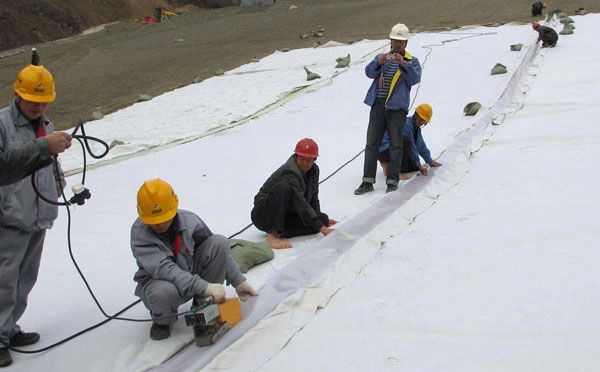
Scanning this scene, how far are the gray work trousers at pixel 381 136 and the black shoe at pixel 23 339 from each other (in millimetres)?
2145

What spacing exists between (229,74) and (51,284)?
266 inches

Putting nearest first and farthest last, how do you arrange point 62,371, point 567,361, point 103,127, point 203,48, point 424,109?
point 567,361, point 62,371, point 424,109, point 103,127, point 203,48

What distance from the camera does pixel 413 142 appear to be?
3828mm

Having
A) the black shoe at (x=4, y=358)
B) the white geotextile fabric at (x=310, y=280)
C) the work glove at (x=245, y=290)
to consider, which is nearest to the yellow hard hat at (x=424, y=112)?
the white geotextile fabric at (x=310, y=280)

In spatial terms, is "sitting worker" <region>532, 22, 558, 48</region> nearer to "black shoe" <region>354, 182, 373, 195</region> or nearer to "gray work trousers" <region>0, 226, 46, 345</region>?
"black shoe" <region>354, 182, 373, 195</region>

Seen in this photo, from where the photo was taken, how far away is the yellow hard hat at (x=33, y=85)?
2074 mm

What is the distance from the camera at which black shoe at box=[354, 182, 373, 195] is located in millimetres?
3650

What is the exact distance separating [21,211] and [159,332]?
66 cm

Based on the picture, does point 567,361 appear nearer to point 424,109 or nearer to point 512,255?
point 512,255

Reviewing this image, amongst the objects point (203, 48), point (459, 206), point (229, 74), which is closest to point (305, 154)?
point (459, 206)

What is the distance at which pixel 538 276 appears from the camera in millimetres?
2158

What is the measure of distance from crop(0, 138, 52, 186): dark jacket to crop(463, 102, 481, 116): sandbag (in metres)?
4.09

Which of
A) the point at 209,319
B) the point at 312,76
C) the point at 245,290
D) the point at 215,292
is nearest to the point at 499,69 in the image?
the point at 312,76

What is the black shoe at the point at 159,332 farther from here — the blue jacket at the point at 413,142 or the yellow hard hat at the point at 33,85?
the blue jacket at the point at 413,142
